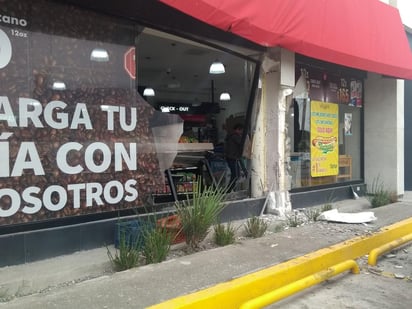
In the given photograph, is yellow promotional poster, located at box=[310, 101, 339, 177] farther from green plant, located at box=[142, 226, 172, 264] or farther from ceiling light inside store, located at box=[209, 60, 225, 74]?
green plant, located at box=[142, 226, 172, 264]

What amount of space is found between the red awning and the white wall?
94cm

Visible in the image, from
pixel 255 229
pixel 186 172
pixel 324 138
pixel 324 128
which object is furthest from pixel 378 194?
pixel 255 229

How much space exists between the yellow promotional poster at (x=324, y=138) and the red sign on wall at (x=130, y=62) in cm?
471

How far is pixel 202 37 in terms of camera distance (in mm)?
7094

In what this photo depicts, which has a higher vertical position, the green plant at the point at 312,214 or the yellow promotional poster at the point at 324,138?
the yellow promotional poster at the point at 324,138

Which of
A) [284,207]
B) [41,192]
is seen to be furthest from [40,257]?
[284,207]

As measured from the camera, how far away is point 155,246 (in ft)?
16.5

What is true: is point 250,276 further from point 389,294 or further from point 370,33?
point 370,33

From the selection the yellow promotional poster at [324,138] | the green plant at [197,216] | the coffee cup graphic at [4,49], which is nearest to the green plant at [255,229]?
the green plant at [197,216]

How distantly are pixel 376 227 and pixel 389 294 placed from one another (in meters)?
2.57

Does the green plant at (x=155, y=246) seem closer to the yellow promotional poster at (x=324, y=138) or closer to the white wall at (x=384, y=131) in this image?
the yellow promotional poster at (x=324, y=138)

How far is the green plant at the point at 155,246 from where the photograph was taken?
505 centimetres

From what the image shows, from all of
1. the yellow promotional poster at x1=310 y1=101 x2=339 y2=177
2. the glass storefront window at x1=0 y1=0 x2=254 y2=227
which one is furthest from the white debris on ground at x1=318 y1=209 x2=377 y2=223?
the glass storefront window at x1=0 y1=0 x2=254 y2=227

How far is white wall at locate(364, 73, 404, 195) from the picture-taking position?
10.8 m
